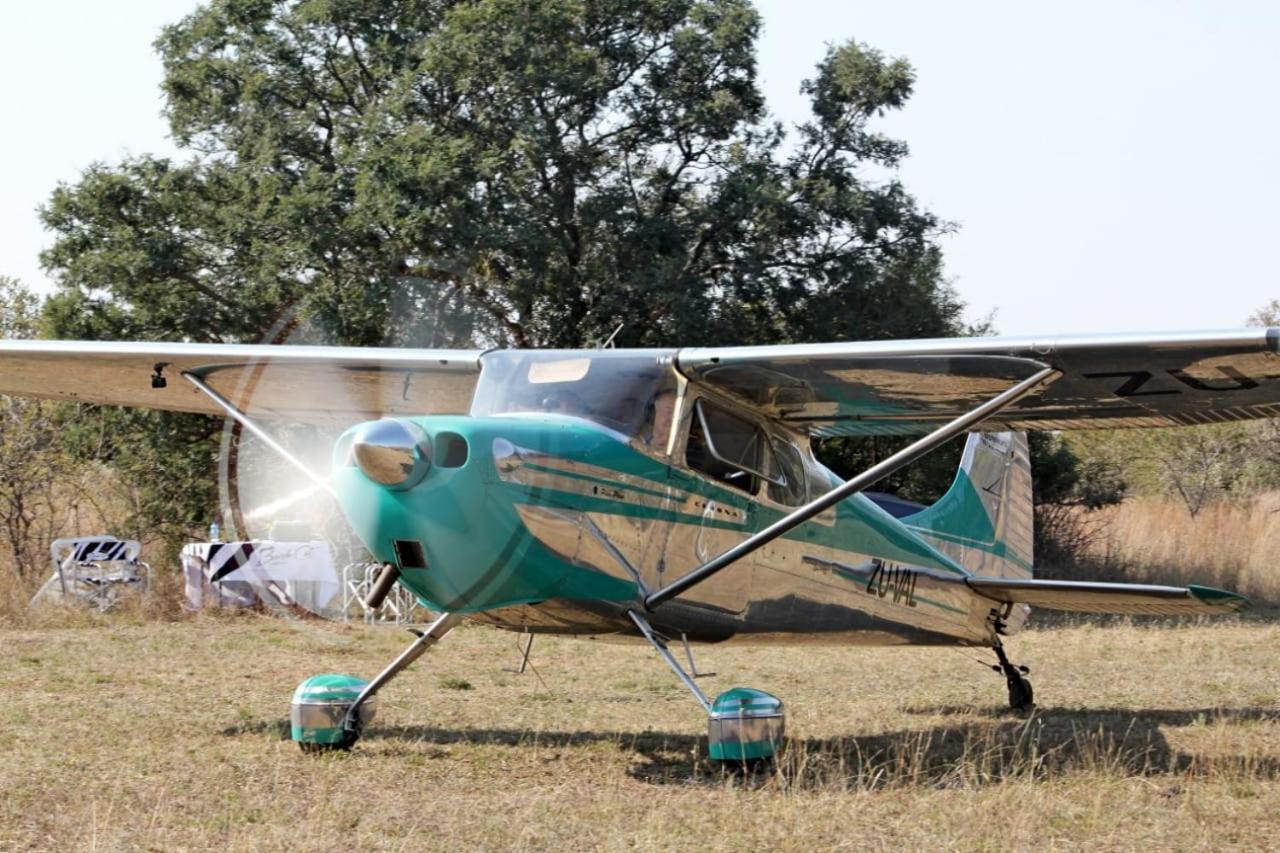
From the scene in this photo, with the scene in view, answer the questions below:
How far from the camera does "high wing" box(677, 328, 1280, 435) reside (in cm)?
675

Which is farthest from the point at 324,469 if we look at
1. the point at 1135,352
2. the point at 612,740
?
the point at 1135,352

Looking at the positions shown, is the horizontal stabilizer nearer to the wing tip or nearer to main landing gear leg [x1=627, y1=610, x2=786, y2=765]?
the wing tip

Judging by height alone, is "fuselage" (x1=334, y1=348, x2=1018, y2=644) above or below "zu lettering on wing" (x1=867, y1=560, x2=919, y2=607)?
above

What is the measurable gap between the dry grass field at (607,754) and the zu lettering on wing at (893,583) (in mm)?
848

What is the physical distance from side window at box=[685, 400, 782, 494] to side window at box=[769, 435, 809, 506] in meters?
0.07

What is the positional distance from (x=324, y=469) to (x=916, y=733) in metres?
7.97

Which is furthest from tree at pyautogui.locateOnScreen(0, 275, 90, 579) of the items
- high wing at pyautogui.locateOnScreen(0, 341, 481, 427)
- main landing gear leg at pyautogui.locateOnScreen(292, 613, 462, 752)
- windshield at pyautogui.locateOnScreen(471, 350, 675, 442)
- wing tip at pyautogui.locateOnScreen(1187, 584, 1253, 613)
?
wing tip at pyautogui.locateOnScreen(1187, 584, 1253, 613)

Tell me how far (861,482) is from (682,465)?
1.02m

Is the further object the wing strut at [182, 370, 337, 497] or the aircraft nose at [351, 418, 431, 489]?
the wing strut at [182, 370, 337, 497]

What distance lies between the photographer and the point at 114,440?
1748cm

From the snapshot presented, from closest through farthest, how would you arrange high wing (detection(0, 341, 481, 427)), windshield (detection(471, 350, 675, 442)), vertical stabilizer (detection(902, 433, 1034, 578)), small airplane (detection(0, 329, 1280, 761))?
small airplane (detection(0, 329, 1280, 761)) → windshield (detection(471, 350, 675, 442)) → high wing (detection(0, 341, 481, 427)) → vertical stabilizer (detection(902, 433, 1034, 578))

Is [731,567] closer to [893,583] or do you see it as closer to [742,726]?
[742,726]

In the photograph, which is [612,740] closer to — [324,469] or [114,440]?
[324,469]

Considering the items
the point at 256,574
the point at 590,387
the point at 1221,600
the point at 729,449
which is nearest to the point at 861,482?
the point at 729,449
